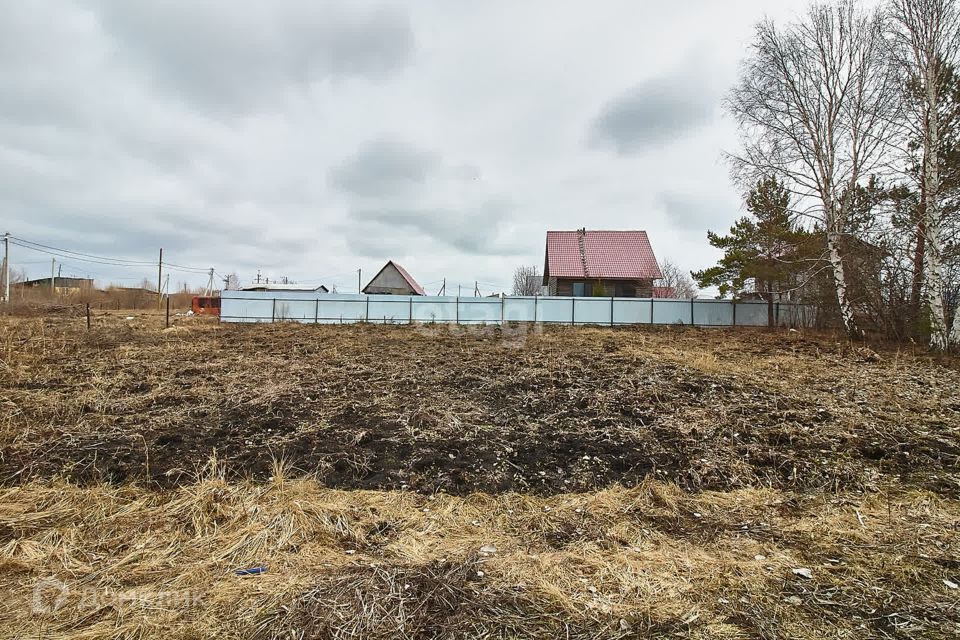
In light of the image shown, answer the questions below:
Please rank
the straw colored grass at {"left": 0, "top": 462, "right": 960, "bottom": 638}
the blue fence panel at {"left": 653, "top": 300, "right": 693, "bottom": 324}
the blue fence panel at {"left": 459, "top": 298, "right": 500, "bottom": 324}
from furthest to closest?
the blue fence panel at {"left": 653, "top": 300, "right": 693, "bottom": 324} → the blue fence panel at {"left": 459, "top": 298, "right": 500, "bottom": 324} → the straw colored grass at {"left": 0, "top": 462, "right": 960, "bottom": 638}

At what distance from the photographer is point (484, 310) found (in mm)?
17078

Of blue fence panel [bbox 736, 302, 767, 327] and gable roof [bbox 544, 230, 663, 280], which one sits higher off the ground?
gable roof [bbox 544, 230, 663, 280]

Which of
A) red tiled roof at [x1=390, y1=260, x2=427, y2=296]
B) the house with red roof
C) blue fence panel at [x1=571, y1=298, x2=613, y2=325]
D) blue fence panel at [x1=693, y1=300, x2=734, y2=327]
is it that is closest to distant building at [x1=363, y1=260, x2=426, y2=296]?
red tiled roof at [x1=390, y1=260, x2=427, y2=296]

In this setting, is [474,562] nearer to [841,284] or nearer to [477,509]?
[477,509]

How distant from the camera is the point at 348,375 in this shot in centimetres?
585

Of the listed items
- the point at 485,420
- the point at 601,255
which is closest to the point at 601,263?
the point at 601,255

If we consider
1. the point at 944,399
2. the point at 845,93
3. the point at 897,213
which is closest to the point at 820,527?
the point at 944,399

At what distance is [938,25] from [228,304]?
21.7m

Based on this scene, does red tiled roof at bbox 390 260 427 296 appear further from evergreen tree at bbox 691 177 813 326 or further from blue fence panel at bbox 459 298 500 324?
evergreen tree at bbox 691 177 813 326

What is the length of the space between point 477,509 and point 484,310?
14814mm

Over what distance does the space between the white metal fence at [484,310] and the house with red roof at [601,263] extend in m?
3.54
